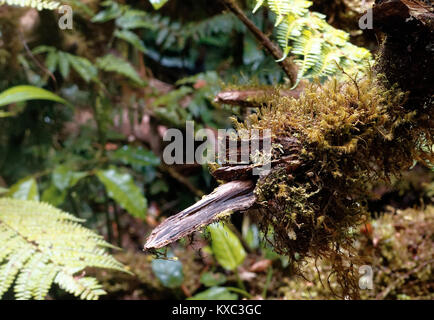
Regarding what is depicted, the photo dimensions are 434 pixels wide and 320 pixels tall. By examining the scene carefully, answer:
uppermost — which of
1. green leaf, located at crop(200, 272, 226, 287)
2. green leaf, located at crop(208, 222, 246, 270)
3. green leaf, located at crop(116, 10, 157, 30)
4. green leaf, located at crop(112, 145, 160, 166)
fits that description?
green leaf, located at crop(116, 10, 157, 30)

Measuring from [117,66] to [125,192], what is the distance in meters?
0.80

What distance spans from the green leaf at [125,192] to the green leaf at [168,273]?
0.93 feet

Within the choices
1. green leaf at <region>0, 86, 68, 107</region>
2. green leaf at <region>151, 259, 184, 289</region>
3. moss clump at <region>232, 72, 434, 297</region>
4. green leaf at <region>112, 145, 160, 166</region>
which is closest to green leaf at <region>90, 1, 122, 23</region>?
green leaf at <region>0, 86, 68, 107</region>

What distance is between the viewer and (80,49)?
2.50 m

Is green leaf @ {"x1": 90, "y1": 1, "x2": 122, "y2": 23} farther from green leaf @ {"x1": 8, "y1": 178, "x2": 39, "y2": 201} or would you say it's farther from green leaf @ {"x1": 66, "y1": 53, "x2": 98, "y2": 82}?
green leaf @ {"x1": 8, "y1": 178, "x2": 39, "y2": 201}

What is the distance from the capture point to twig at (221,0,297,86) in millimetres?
1344

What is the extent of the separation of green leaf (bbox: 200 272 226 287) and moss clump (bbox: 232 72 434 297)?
44.1 inches

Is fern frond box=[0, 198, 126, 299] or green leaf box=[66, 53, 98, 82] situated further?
green leaf box=[66, 53, 98, 82]

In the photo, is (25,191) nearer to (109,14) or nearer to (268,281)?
(109,14)

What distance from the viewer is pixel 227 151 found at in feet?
3.07

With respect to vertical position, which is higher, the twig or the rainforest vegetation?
the twig

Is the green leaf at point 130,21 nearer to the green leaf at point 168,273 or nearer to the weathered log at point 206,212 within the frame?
the green leaf at point 168,273
